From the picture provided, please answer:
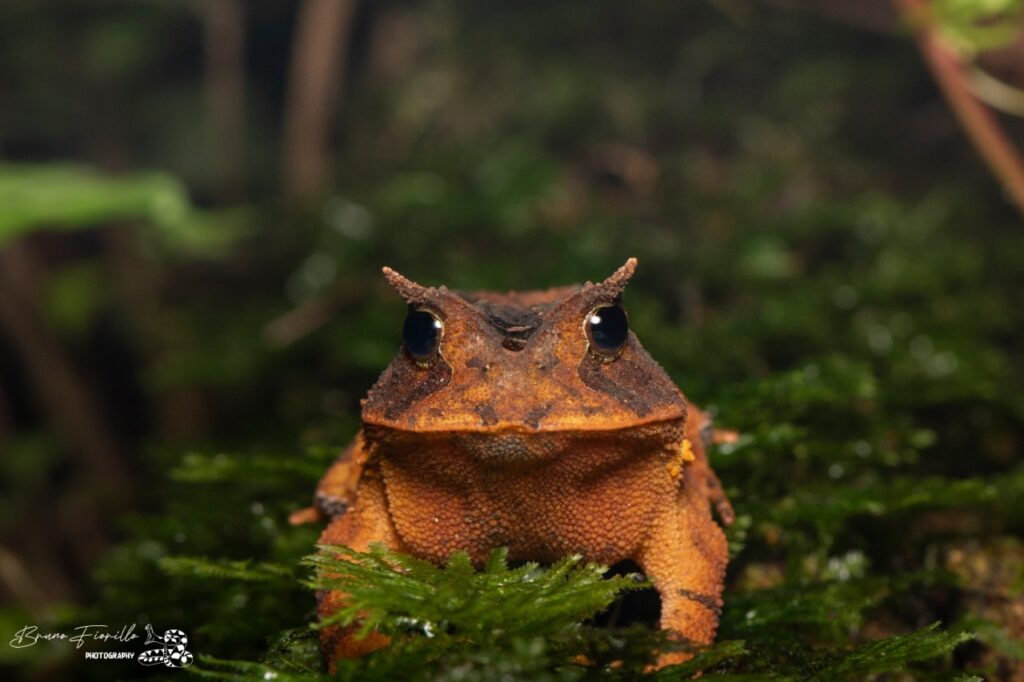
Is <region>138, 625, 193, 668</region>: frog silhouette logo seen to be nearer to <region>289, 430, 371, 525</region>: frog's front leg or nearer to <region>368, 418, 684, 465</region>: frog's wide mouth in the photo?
<region>289, 430, 371, 525</region>: frog's front leg

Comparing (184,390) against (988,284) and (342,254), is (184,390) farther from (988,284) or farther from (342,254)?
(988,284)

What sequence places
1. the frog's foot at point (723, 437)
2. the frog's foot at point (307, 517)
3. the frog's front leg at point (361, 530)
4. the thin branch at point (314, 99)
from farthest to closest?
the thin branch at point (314, 99)
the frog's foot at point (723, 437)
the frog's foot at point (307, 517)
the frog's front leg at point (361, 530)

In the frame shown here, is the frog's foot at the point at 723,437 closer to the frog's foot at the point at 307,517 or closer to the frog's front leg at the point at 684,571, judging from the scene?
the frog's front leg at the point at 684,571

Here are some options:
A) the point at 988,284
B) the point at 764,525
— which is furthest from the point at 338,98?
the point at 764,525

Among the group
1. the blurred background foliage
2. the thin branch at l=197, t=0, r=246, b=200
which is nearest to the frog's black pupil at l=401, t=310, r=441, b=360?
the blurred background foliage

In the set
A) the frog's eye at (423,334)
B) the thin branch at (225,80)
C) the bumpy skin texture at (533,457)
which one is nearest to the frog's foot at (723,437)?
the bumpy skin texture at (533,457)

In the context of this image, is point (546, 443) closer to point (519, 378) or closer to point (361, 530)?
point (519, 378)

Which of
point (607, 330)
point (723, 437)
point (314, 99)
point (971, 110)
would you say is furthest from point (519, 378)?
point (314, 99)

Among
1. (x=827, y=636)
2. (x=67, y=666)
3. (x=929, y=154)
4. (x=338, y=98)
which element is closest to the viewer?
(x=827, y=636)
